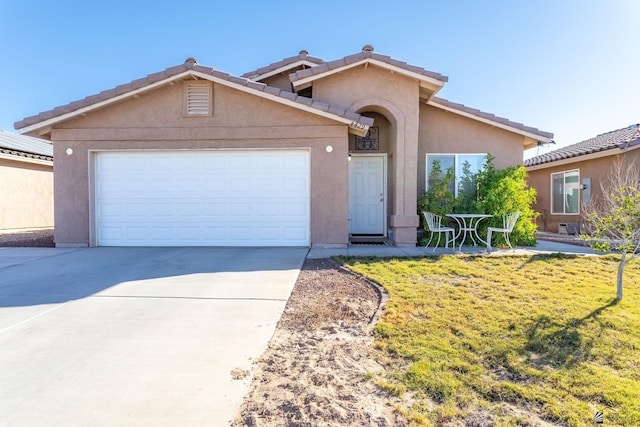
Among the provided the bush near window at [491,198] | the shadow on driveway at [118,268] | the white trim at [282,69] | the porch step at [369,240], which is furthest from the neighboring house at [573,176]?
the shadow on driveway at [118,268]

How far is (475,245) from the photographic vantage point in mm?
9531

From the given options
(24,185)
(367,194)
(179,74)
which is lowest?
(367,194)

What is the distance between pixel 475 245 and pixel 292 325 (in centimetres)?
734

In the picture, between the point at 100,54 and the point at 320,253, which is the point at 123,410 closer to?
the point at 320,253

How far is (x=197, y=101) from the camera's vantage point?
901 centimetres

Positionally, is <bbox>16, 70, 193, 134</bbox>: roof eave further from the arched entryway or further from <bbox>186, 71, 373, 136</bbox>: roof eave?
the arched entryway

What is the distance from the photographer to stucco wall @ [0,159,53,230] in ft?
45.9

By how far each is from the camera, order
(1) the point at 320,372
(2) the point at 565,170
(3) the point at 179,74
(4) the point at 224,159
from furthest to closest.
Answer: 1. (2) the point at 565,170
2. (4) the point at 224,159
3. (3) the point at 179,74
4. (1) the point at 320,372

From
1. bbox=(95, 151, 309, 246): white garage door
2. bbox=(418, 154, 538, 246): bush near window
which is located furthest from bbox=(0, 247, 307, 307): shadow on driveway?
bbox=(418, 154, 538, 246): bush near window

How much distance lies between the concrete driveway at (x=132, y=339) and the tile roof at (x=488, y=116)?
22.7 feet

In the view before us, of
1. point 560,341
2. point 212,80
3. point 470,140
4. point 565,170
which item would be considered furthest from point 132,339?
point 565,170

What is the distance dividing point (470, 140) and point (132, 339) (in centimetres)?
1012

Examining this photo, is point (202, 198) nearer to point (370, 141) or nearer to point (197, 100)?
point (197, 100)

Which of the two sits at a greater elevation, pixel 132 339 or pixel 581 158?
pixel 581 158
